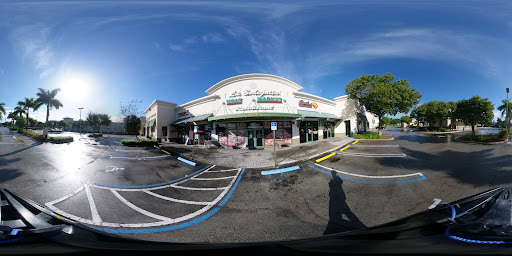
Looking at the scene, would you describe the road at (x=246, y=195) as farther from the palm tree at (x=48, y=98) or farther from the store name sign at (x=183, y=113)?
the palm tree at (x=48, y=98)

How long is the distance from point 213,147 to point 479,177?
1404 cm

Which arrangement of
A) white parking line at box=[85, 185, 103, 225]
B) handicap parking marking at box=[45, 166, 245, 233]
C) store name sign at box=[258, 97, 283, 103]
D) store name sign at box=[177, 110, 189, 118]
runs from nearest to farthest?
handicap parking marking at box=[45, 166, 245, 233] → white parking line at box=[85, 185, 103, 225] → store name sign at box=[258, 97, 283, 103] → store name sign at box=[177, 110, 189, 118]

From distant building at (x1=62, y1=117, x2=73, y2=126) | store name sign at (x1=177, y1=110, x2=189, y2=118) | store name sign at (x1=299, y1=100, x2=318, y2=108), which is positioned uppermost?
distant building at (x1=62, y1=117, x2=73, y2=126)

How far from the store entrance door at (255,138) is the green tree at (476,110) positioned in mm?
19598

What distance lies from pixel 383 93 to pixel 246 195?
19664 mm

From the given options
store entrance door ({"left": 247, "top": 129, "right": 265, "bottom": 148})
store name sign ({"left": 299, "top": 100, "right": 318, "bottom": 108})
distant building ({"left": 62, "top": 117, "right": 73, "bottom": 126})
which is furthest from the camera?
distant building ({"left": 62, "top": 117, "right": 73, "bottom": 126})

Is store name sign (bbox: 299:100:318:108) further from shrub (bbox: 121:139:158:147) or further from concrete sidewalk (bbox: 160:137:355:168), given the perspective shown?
shrub (bbox: 121:139:158:147)

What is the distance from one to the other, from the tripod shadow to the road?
0.02m

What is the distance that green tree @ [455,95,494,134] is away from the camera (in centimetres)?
1407

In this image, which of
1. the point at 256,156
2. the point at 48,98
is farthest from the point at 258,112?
the point at 48,98

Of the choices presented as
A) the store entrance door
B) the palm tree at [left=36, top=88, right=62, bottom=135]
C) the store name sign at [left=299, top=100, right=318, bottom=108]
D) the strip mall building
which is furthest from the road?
the palm tree at [left=36, top=88, right=62, bottom=135]

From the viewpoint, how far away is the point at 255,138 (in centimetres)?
1353

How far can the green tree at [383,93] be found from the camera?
56.8 ft

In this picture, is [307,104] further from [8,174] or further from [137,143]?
[8,174]
